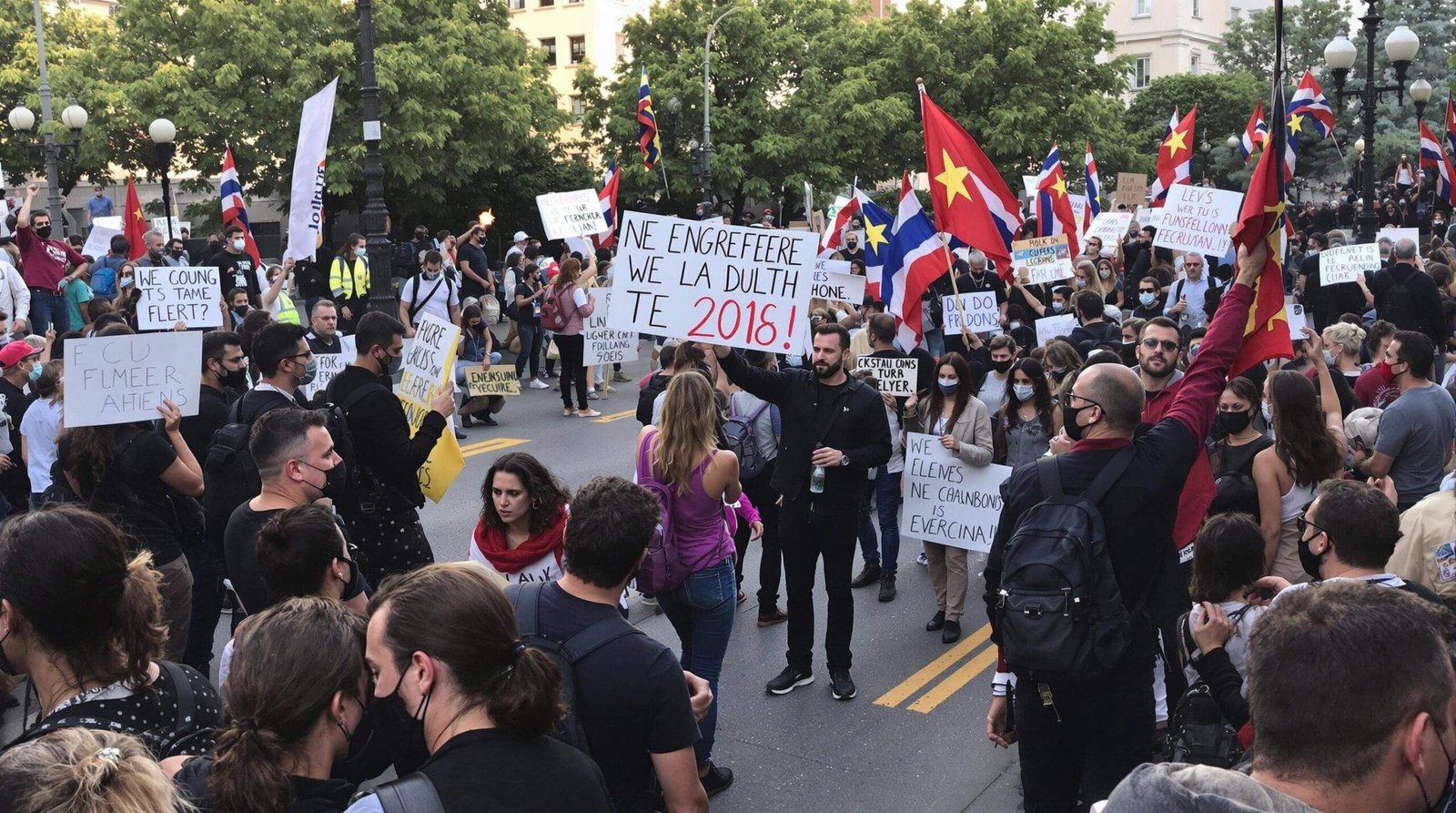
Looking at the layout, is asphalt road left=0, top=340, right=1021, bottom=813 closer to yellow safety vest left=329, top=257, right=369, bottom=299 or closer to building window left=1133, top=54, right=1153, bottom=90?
yellow safety vest left=329, top=257, right=369, bottom=299

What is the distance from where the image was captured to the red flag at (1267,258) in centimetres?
461

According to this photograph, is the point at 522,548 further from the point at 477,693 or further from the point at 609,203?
the point at 609,203

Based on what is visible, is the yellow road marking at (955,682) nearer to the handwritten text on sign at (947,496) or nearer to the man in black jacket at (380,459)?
the handwritten text on sign at (947,496)

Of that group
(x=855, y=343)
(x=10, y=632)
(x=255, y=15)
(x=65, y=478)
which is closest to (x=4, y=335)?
(x=65, y=478)

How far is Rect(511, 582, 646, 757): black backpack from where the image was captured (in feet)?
10.8

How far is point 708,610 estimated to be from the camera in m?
5.68

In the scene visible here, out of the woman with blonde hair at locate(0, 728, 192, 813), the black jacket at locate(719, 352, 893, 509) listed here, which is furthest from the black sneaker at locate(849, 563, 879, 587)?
the woman with blonde hair at locate(0, 728, 192, 813)

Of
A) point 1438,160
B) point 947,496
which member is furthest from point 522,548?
point 1438,160

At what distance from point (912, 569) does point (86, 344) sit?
18.0ft

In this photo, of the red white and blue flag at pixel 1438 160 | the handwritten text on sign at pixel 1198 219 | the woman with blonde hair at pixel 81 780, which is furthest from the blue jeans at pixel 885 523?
the red white and blue flag at pixel 1438 160

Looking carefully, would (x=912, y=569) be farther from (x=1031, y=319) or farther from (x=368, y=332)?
(x=1031, y=319)

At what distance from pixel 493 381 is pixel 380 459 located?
7.84 m

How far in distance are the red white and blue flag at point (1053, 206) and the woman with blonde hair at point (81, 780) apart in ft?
44.9

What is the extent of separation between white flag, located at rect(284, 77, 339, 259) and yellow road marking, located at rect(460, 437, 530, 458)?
303 centimetres
